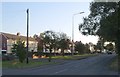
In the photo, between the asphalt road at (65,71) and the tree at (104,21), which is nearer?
the asphalt road at (65,71)

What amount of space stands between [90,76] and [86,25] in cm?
2690

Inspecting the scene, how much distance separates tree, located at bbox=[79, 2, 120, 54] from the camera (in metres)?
34.0

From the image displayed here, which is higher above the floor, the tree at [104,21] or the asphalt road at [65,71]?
the tree at [104,21]

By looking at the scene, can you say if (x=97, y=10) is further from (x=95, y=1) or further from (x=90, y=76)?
(x=90, y=76)

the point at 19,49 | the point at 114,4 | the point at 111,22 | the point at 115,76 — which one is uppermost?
the point at 114,4

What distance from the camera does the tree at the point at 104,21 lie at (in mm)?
34000

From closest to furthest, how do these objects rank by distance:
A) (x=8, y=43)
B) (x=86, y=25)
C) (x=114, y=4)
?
(x=114, y=4) < (x=86, y=25) < (x=8, y=43)

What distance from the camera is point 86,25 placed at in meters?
48.7

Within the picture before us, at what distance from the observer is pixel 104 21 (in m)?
35.4

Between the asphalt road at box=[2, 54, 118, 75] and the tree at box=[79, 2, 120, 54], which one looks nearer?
the asphalt road at box=[2, 54, 118, 75]

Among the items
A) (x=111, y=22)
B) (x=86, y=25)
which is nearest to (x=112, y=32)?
(x=111, y=22)

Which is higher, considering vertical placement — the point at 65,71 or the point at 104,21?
the point at 104,21

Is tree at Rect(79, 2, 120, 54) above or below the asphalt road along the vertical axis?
above

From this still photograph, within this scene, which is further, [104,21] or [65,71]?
[104,21]
